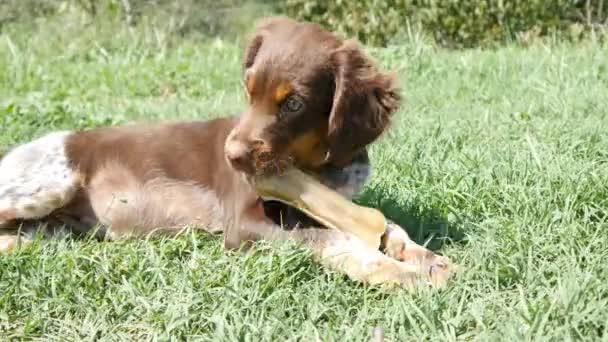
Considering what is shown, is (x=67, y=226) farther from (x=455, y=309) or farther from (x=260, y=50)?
(x=455, y=309)

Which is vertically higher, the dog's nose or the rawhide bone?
the dog's nose

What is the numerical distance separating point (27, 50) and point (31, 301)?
9.01 m

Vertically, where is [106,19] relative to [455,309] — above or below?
below

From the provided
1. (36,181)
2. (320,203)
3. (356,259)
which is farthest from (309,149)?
(36,181)

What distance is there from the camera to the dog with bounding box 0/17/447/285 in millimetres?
3775

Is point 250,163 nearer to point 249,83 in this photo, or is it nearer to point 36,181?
point 249,83

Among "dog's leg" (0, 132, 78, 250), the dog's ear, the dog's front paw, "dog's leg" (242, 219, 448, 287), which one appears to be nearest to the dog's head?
the dog's ear

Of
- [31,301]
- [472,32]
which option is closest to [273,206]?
[31,301]

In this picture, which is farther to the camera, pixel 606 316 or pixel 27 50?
pixel 27 50

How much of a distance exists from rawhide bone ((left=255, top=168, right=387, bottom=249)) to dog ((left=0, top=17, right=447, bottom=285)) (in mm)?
62

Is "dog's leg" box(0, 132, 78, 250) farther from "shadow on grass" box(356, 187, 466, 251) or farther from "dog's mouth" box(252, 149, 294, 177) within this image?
"shadow on grass" box(356, 187, 466, 251)

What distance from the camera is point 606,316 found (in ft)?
9.63

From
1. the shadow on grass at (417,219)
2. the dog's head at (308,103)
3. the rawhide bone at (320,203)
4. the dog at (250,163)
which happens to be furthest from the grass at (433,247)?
the dog's head at (308,103)

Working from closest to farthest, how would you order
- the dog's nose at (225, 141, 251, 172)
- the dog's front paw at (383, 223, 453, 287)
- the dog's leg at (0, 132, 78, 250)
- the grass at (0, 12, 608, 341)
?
the grass at (0, 12, 608, 341)
the dog's front paw at (383, 223, 453, 287)
the dog's nose at (225, 141, 251, 172)
the dog's leg at (0, 132, 78, 250)
